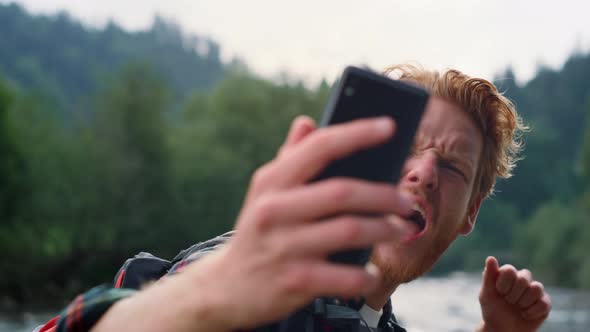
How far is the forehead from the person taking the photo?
2.48 meters

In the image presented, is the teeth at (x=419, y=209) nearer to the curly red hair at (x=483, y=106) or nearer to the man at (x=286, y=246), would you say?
the curly red hair at (x=483, y=106)

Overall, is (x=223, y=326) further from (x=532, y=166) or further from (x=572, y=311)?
(x=532, y=166)

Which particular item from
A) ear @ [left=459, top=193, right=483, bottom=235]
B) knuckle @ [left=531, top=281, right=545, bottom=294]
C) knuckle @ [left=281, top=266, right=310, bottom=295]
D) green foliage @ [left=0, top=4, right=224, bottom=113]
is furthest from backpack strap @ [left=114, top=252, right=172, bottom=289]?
green foliage @ [left=0, top=4, right=224, bottom=113]

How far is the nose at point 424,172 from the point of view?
2.35 meters

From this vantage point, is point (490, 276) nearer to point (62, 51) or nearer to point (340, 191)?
point (340, 191)

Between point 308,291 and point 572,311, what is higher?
point 308,291

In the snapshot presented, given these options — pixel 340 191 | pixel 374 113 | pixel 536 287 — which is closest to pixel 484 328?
pixel 536 287

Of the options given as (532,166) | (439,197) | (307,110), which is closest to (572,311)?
(307,110)

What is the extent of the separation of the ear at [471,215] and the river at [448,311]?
13188mm

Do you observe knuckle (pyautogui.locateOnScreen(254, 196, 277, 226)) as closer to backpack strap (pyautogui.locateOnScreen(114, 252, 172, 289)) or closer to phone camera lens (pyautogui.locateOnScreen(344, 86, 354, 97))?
phone camera lens (pyautogui.locateOnScreen(344, 86, 354, 97))

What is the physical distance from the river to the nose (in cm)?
1381

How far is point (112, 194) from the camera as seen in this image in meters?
34.1

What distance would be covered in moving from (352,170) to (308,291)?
172mm

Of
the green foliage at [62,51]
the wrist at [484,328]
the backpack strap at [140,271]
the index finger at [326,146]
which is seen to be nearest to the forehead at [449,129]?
the wrist at [484,328]
